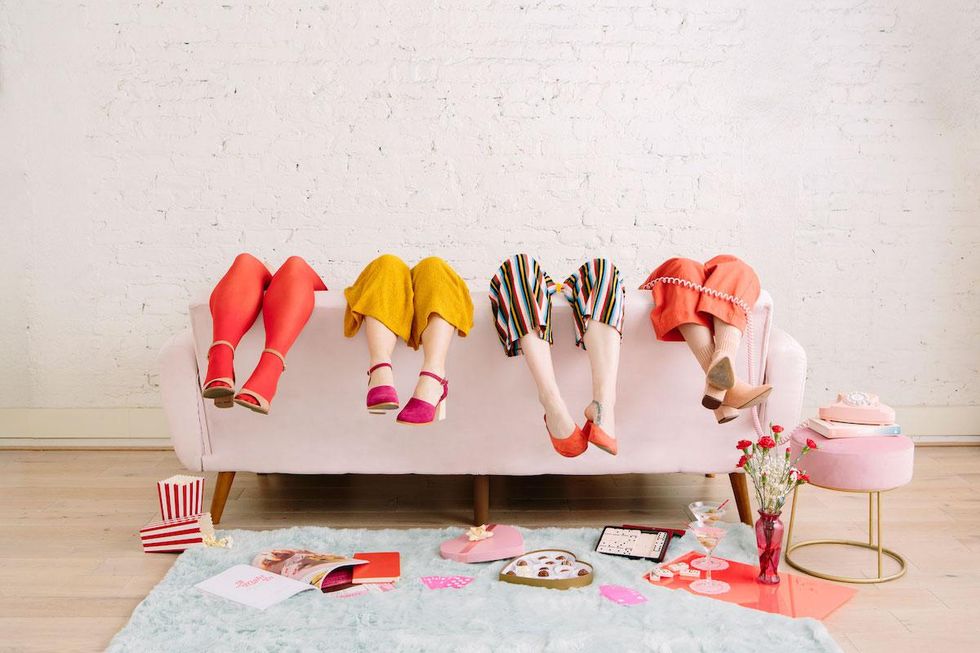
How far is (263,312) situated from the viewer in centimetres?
238

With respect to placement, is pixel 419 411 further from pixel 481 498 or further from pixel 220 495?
pixel 220 495

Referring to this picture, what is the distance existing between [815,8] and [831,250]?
0.99 metres

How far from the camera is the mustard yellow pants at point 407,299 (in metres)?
2.32

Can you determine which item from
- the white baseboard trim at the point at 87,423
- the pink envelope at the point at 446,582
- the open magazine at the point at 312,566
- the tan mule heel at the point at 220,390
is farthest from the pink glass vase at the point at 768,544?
the white baseboard trim at the point at 87,423

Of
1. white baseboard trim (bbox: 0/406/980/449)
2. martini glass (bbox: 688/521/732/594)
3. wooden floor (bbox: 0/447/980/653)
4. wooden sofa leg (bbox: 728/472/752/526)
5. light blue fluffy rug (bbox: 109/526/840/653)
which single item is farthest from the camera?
white baseboard trim (bbox: 0/406/980/449)

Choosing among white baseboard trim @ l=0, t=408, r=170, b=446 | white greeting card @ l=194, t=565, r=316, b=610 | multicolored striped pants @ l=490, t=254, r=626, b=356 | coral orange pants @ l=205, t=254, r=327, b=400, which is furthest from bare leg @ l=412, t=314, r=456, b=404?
white baseboard trim @ l=0, t=408, r=170, b=446

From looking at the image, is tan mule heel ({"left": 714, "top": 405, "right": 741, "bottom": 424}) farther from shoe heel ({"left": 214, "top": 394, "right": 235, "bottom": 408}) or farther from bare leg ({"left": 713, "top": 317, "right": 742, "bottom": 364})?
shoe heel ({"left": 214, "top": 394, "right": 235, "bottom": 408})

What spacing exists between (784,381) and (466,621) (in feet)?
3.86

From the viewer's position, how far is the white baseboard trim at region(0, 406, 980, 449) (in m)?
3.60

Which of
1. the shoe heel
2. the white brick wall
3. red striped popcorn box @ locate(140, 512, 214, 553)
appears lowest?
red striped popcorn box @ locate(140, 512, 214, 553)

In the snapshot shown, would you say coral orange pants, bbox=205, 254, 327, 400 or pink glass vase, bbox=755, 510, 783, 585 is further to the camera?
coral orange pants, bbox=205, 254, 327, 400

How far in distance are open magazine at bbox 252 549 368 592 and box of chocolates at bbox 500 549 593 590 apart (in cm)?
39

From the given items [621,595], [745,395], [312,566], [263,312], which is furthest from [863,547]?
[263,312]

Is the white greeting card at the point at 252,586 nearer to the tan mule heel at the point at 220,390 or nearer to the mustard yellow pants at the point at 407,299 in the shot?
the tan mule heel at the point at 220,390
